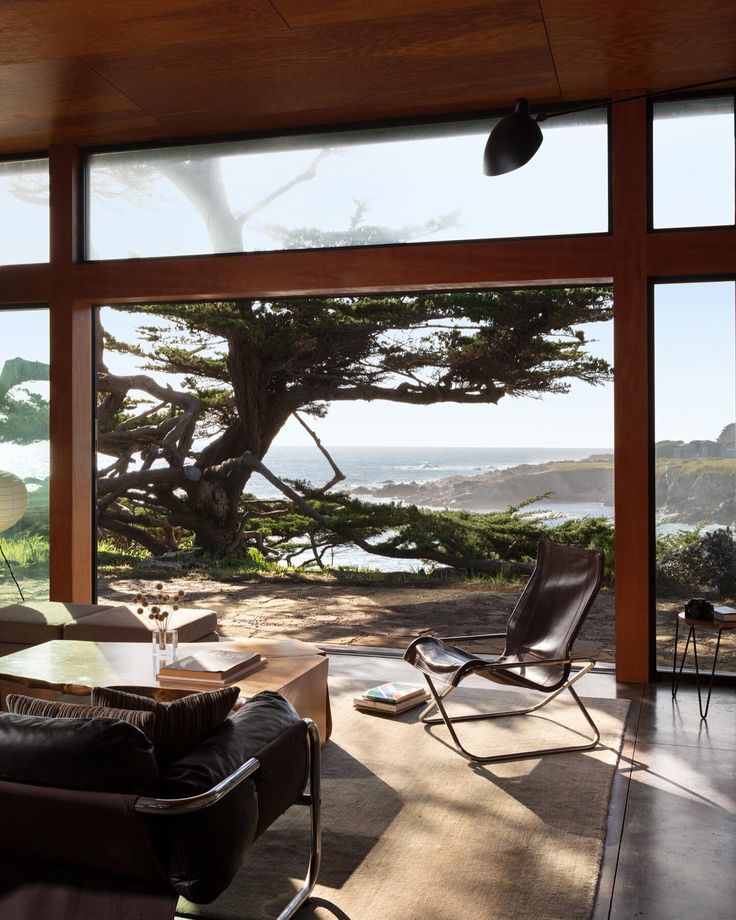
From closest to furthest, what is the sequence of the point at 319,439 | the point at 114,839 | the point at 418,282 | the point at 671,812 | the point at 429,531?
the point at 114,839 < the point at 671,812 < the point at 418,282 < the point at 429,531 < the point at 319,439

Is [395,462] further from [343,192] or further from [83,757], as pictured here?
[83,757]

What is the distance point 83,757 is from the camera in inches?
81.4

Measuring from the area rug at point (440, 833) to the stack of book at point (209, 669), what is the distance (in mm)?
544

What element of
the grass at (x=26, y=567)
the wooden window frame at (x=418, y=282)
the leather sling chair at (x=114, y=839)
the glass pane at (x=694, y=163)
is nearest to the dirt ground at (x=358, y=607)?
the grass at (x=26, y=567)

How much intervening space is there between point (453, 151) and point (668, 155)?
1.28 m

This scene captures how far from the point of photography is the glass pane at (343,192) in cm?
546

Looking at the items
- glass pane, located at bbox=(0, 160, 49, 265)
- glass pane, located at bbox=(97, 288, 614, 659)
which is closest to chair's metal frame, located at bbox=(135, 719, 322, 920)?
glass pane, located at bbox=(0, 160, 49, 265)

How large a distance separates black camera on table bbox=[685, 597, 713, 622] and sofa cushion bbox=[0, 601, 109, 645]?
3174 mm

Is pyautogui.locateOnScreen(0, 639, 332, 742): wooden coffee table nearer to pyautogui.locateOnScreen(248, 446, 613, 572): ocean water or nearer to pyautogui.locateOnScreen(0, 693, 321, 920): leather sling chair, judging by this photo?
pyautogui.locateOnScreen(0, 693, 321, 920): leather sling chair

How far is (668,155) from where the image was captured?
522 centimetres

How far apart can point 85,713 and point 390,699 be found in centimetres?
255

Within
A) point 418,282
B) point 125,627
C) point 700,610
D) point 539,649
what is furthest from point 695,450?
point 125,627

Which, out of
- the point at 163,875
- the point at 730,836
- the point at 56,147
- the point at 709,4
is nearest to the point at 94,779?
the point at 163,875

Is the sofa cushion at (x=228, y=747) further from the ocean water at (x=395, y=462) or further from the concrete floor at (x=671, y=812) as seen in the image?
the ocean water at (x=395, y=462)
